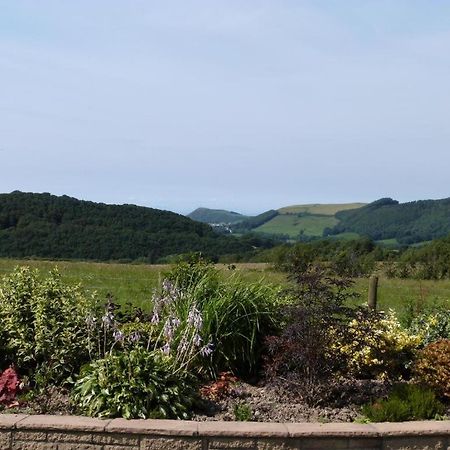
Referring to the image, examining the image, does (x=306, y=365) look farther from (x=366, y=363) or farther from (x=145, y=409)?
(x=145, y=409)

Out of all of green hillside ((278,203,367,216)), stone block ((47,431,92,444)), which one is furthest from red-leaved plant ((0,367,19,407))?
green hillside ((278,203,367,216))

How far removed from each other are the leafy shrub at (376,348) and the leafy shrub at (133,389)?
156 centimetres

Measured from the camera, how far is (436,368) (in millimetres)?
6273

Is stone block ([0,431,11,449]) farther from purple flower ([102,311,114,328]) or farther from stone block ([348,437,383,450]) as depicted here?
stone block ([348,437,383,450])

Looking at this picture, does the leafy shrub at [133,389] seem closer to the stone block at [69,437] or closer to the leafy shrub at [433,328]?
the stone block at [69,437]

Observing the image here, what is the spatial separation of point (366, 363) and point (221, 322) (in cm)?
149

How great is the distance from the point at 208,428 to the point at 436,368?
2.48 meters

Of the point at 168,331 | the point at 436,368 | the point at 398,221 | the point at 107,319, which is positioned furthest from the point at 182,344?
the point at 398,221

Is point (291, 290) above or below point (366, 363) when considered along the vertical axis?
above

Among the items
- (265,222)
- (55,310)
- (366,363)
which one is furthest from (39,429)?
(265,222)

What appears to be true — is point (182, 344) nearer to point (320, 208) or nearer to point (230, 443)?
point (230, 443)

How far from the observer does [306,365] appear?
6070 mm

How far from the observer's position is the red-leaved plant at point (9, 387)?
18.7 feet

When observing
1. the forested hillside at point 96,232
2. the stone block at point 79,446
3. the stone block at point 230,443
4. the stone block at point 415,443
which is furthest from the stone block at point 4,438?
the forested hillside at point 96,232
